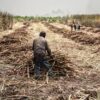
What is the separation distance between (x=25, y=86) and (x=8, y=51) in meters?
6.07

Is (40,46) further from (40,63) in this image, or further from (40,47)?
(40,63)

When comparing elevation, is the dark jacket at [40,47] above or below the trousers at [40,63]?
above

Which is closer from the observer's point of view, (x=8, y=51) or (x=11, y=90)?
(x=11, y=90)

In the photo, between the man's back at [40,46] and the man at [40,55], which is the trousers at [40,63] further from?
the man's back at [40,46]

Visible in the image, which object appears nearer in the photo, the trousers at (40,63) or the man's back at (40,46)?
the trousers at (40,63)

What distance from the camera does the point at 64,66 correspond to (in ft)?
35.2

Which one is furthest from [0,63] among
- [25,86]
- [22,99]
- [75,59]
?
[22,99]

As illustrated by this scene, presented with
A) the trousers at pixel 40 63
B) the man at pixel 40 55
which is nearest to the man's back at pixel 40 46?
the man at pixel 40 55

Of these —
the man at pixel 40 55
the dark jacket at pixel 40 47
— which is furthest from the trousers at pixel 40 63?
the dark jacket at pixel 40 47

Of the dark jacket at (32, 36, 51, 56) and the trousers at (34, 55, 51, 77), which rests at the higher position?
the dark jacket at (32, 36, 51, 56)

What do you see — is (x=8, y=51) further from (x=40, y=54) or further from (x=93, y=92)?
(x=93, y=92)

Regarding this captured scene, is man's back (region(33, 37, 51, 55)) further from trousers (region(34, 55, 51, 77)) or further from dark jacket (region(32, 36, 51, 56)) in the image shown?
trousers (region(34, 55, 51, 77))

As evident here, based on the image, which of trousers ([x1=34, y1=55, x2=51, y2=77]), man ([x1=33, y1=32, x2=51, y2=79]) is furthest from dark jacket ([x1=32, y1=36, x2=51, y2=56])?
trousers ([x1=34, y1=55, x2=51, y2=77])

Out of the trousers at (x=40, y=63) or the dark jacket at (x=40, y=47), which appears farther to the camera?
the dark jacket at (x=40, y=47)
